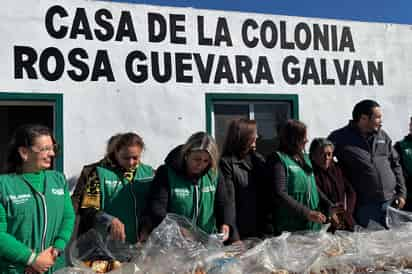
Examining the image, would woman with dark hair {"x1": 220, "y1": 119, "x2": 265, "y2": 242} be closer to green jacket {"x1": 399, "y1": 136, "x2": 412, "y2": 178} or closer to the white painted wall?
the white painted wall

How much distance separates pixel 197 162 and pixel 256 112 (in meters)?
2.36

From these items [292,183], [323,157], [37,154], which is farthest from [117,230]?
[323,157]

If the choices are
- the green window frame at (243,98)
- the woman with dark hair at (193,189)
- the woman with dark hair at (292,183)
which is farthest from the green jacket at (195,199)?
the green window frame at (243,98)

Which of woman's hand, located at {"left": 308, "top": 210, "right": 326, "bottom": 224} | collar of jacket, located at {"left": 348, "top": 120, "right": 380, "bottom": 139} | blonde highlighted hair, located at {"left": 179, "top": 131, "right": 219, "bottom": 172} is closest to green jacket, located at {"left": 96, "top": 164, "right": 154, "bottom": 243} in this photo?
blonde highlighted hair, located at {"left": 179, "top": 131, "right": 219, "bottom": 172}

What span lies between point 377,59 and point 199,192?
3.65m

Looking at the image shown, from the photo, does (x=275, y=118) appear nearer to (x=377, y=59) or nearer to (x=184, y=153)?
(x=377, y=59)

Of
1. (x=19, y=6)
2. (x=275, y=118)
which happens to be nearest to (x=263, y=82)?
(x=275, y=118)

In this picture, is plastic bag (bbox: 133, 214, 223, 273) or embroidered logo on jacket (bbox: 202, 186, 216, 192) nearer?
plastic bag (bbox: 133, 214, 223, 273)

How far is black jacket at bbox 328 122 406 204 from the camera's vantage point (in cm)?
417

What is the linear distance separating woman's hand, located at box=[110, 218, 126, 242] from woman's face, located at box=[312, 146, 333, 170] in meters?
1.66

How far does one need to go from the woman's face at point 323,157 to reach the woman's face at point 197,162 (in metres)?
1.12

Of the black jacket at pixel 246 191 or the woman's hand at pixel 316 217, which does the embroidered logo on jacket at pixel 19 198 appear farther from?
the woman's hand at pixel 316 217

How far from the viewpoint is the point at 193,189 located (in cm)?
319

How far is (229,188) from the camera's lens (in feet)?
11.3
